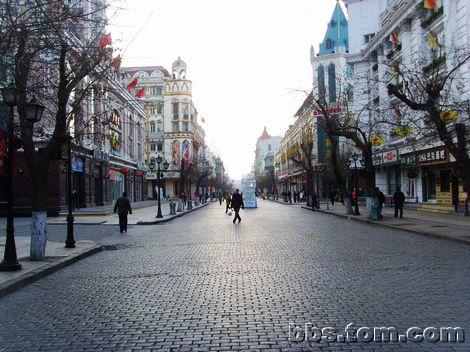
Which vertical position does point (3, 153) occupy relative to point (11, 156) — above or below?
above

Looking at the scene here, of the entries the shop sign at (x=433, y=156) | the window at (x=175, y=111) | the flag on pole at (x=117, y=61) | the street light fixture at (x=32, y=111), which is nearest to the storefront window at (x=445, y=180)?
the shop sign at (x=433, y=156)

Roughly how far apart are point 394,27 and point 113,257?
2856 cm

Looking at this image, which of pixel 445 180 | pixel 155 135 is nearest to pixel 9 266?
pixel 445 180

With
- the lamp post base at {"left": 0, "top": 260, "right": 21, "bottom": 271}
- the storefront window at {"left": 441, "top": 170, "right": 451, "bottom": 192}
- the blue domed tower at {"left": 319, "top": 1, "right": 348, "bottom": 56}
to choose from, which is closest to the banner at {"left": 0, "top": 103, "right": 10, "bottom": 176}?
the lamp post base at {"left": 0, "top": 260, "right": 21, "bottom": 271}

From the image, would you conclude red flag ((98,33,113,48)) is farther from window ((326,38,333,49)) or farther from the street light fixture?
window ((326,38,333,49))

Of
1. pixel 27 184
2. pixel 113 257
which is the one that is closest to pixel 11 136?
pixel 113 257

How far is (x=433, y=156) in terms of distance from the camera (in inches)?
1073

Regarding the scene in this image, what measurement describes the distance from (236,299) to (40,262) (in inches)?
246

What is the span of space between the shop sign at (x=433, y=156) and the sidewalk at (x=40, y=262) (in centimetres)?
1907

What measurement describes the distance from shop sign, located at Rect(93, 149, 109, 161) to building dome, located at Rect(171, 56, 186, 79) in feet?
174

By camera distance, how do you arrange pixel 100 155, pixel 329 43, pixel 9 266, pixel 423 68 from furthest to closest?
1. pixel 329 43
2. pixel 100 155
3. pixel 423 68
4. pixel 9 266

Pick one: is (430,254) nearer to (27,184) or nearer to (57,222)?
(57,222)

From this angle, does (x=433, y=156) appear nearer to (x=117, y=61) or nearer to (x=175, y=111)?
(x=117, y=61)

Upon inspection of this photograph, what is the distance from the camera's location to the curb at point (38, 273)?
8648 millimetres
